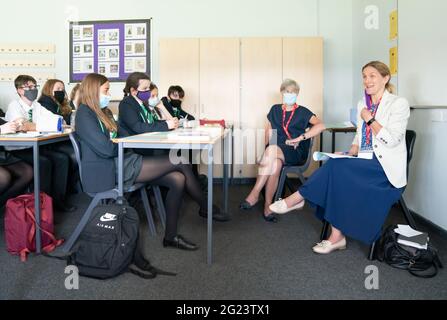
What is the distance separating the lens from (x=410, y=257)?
2129 millimetres

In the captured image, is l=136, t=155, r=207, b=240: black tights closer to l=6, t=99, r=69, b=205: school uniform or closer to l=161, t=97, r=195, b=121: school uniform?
l=6, t=99, r=69, b=205: school uniform

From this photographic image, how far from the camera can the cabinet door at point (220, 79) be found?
4648 millimetres

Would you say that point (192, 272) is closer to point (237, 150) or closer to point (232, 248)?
point (232, 248)

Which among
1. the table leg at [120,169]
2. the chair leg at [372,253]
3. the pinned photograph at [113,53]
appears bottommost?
the chair leg at [372,253]

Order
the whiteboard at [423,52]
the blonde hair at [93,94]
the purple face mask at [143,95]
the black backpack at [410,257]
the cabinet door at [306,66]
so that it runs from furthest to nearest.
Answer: the cabinet door at [306,66] → the purple face mask at [143,95] → the whiteboard at [423,52] → the blonde hair at [93,94] → the black backpack at [410,257]

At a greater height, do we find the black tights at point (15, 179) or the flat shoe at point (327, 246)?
the black tights at point (15, 179)

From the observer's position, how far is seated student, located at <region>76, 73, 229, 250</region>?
225 centimetres

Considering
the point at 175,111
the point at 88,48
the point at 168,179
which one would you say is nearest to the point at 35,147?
the point at 168,179

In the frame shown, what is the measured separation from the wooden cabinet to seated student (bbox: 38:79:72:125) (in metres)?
1.35

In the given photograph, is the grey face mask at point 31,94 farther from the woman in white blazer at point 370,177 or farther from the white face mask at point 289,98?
the woman in white blazer at point 370,177

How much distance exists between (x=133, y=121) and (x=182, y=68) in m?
2.10

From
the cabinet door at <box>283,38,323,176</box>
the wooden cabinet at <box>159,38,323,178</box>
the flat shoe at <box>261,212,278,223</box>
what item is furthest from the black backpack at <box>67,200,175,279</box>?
the cabinet door at <box>283,38,323,176</box>

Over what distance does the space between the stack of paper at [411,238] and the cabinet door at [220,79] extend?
2.80m

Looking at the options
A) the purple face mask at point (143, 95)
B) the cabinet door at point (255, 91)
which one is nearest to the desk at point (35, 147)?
the purple face mask at point (143, 95)
